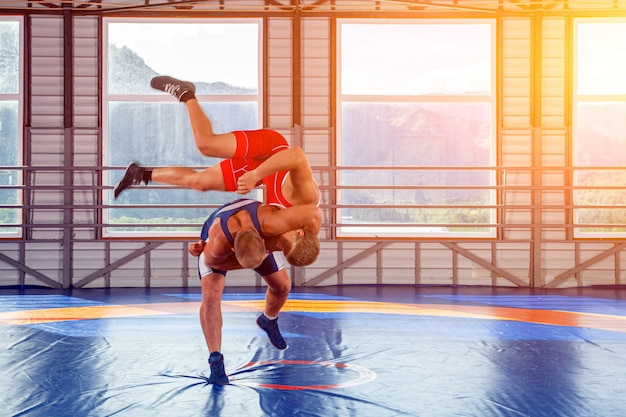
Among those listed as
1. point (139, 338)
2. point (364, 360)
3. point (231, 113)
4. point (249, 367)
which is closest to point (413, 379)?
point (364, 360)

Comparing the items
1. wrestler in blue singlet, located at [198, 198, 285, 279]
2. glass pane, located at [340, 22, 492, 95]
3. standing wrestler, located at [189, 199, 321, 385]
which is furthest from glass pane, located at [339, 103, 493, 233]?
standing wrestler, located at [189, 199, 321, 385]

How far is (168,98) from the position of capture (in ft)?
30.1

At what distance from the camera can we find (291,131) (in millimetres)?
9234

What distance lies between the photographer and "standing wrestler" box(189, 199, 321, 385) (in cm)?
358

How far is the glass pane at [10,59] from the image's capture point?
9203mm

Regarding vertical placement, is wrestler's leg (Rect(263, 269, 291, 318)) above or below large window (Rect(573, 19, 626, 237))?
below

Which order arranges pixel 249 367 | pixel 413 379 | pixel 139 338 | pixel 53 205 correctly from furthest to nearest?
1. pixel 53 205
2. pixel 139 338
3. pixel 249 367
4. pixel 413 379

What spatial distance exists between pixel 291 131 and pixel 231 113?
851mm

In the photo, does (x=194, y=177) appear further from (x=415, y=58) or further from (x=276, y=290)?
(x=415, y=58)

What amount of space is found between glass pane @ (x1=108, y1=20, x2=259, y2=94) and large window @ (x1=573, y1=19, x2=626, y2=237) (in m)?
4.44

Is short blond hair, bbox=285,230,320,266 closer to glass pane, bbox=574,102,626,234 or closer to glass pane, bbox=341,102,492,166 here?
glass pane, bbox=341,102,492,166

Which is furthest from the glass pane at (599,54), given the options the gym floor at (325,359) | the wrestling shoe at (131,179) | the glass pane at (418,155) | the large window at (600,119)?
the wrestling shoe at (131,179)

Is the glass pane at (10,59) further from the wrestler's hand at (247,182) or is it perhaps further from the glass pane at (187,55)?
the wrestler's hand at (247,182)

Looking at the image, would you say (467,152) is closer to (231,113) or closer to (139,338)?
(231,113)
